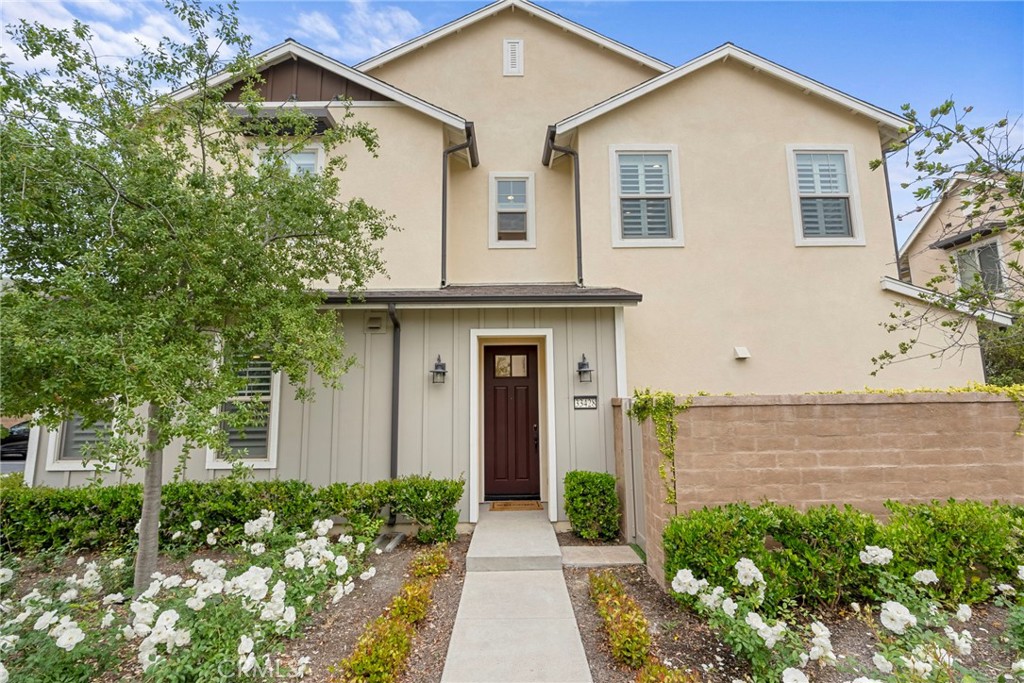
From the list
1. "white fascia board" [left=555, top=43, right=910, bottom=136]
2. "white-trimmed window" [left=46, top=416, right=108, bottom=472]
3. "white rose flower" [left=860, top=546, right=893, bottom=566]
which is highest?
"white fascia board" [left=555, top=43, right=910, bottom=136]

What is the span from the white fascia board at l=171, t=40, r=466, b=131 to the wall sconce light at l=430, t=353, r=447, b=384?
4069mm

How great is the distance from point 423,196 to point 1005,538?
25.5ft

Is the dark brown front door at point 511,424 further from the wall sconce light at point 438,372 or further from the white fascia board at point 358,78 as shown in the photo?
the white fascia board at point 358,78

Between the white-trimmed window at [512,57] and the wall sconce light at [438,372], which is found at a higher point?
the white-trimmed window at [512,57]

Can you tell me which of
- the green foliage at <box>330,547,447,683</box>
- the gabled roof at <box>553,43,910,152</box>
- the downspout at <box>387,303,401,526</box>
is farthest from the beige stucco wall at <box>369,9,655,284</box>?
the green foliage at <box>330,547,447,683</box>

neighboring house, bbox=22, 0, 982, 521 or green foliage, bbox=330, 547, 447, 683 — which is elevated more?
neighboring house, bbox=22, 0, 982, 521

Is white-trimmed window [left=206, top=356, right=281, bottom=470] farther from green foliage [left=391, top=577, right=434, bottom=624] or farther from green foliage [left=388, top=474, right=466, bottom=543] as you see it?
green foliage [left=391, top=577, right=434, bottom=624]

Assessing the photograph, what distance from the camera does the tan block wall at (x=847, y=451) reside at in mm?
4289

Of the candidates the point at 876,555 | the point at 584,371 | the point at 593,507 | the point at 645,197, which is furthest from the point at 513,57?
the point at 876,555

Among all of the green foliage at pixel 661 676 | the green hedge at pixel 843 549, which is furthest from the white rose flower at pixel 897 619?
the green foliage at pixel 661 676

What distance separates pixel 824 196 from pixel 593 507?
6359 mm

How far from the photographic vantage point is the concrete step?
4895 millimetres

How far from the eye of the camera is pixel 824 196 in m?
7.70

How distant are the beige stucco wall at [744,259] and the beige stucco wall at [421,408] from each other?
1063 millimetres
